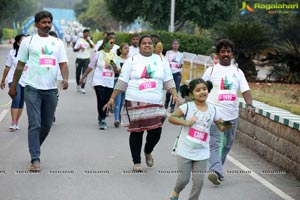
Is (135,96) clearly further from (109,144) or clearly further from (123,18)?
(123,18)

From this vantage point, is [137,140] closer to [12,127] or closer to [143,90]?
[143,90]

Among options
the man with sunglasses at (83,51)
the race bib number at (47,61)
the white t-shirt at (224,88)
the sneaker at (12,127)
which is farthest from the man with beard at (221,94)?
the man with sunglasses at (83,51)

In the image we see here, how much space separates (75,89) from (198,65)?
13.4ft

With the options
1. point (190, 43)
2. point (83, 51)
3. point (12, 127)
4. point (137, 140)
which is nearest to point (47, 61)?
point (137, 140)

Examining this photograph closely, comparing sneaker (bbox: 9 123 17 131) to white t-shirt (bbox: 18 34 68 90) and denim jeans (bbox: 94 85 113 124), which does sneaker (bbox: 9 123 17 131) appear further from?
white t-shirt (bbox: 18 34 68 90)

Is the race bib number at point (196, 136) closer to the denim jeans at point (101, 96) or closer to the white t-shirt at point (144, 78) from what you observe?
the white t-shirt at point (144, 78)

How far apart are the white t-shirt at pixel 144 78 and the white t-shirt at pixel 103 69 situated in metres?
4.01

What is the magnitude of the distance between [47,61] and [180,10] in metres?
30.8

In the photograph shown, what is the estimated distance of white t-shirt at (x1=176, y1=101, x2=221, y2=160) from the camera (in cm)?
682

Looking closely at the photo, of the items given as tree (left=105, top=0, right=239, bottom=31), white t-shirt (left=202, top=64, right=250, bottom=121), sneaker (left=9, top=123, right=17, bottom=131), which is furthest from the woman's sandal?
tree (left=105, top=0, right=239, bottom=31)

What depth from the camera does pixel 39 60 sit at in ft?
28.4

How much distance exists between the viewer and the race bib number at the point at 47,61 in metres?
8.67

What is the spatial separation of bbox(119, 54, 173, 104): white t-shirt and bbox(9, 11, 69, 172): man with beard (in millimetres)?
944

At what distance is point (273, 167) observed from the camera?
32.4 ft
